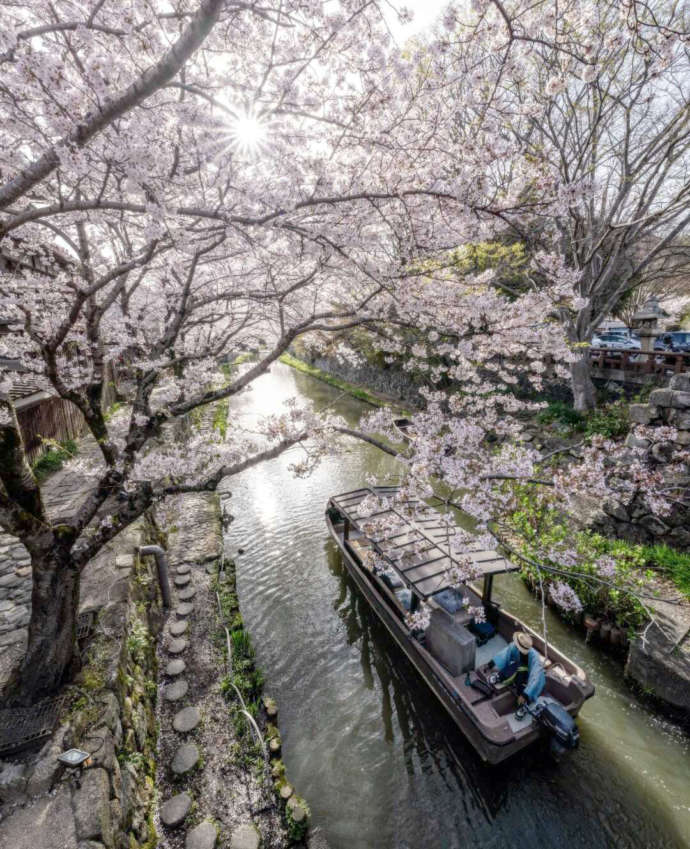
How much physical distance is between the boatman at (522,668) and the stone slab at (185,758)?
4548 millimetres

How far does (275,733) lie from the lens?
5.48m

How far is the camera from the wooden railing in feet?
37.8

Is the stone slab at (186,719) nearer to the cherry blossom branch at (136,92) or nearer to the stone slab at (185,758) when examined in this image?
the stone slab at (185,758)

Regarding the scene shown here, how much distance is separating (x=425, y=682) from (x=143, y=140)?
339 inches

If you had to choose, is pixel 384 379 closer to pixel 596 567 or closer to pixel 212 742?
pixel 596 567

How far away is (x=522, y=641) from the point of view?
6.18 meters

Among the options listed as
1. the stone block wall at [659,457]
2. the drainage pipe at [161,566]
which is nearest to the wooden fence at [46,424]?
the drainage pipe at [161,566]

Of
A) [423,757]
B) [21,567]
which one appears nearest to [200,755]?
[423,757]

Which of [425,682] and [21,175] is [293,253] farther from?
[425,682]

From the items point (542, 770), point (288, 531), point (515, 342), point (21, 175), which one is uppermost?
point (21, 175)

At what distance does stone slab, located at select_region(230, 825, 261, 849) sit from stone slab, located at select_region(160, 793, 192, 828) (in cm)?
64

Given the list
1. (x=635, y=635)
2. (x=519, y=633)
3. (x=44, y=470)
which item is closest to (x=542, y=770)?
(x=519, y=633)

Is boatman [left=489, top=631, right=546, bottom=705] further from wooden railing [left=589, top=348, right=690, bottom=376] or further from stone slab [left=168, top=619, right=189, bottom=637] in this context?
wooden railing [left=589, top=348, right=690, bottom=376]

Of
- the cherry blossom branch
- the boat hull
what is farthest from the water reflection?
the cherry blossom branch
